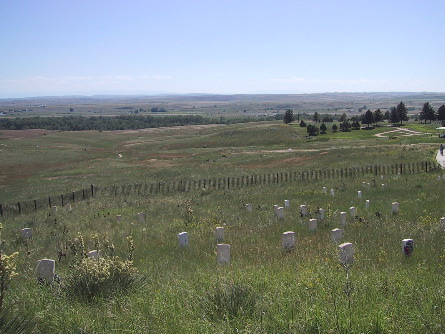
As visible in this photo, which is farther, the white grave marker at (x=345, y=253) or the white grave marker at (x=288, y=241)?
the white grave marker at (x=288, y=241)

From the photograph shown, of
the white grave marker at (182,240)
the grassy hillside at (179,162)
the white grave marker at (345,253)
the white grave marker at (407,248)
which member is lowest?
the grassy hillside at (179,162)

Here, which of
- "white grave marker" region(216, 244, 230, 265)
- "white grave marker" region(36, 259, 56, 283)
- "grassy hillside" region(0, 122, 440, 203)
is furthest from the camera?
"grassy hillside" region(0, 122, 440, 203)

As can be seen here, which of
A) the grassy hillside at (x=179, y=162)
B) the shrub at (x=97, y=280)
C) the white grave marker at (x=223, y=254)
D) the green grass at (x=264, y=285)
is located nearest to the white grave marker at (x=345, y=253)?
the green grass at (x=264, y=285)

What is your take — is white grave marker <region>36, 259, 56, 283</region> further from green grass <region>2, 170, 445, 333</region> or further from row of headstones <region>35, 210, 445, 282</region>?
green grass <region>2, 170, 445, 333</region>

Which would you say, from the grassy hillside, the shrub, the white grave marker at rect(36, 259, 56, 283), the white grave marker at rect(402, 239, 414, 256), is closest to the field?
the shrub

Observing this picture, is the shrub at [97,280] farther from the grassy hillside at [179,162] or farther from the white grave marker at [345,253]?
the grassy hillside at [179,162]

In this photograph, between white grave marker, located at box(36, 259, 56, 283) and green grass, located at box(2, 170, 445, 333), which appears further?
white grave marker, located at box(36, 259, 56, 283)

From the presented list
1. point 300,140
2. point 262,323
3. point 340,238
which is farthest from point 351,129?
point 262,323

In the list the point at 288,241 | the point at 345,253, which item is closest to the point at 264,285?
the point at 345,253

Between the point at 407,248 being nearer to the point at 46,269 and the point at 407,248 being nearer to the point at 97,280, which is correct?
the point at 97,280

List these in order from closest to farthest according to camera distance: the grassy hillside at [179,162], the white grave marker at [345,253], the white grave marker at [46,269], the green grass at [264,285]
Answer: the green grass at [264,285]
the white grave marker at [46,269]
the white grave marker at [345,253]
the grassy hillside at [179,162]

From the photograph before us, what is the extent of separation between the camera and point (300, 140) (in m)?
79.9

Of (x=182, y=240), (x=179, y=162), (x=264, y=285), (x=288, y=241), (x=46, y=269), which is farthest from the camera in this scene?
(x=179, y=162)

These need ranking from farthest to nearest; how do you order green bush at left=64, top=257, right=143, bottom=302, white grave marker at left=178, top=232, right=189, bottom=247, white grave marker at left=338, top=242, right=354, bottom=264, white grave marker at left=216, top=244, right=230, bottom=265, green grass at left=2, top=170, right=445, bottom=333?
white grave marker at left=178, top=232, right=189, bottom=247, white grave marker at left=216, top=244, right=230, bottom=265, white grave marker at left=338, top=242, right=354, bottom=264, green bush at left=64, top=257, right=143, bottom=302, green grass at left=2, top=170, right=445, bottom=333
